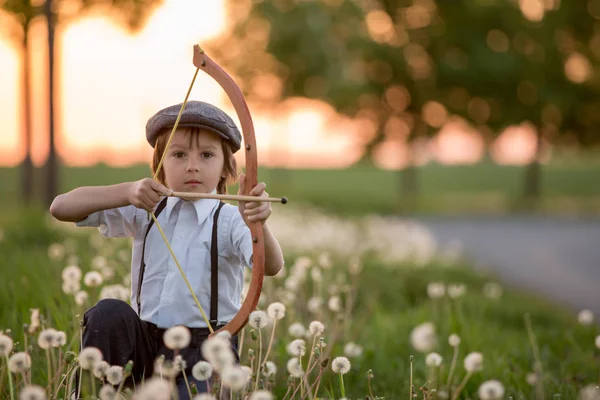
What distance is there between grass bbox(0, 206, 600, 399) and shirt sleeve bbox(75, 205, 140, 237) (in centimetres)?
38

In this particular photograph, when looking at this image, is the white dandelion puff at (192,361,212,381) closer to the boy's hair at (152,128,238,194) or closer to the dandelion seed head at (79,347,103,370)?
the dandelion seed head at (79,347,103,370)

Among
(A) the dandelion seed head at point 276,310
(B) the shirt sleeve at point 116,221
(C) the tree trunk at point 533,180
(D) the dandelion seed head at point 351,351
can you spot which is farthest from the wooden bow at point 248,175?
(C) the tree trunk at point 533,180

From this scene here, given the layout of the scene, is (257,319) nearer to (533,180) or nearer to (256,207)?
(256,207)

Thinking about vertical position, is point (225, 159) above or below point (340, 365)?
above

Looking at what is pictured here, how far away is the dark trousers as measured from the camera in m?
2.42

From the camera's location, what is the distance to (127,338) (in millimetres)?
2469

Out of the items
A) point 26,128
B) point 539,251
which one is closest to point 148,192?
point 539,251

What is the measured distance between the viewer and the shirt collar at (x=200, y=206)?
105 inches

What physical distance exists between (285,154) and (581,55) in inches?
438

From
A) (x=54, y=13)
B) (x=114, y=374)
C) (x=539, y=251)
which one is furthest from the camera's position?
(x=539, y=251)

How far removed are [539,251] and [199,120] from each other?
34.4 feet

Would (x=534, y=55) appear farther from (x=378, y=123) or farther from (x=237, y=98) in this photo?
(x=237, y=98)

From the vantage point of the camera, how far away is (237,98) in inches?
90.0

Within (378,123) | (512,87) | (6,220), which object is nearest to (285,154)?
(378,123)
